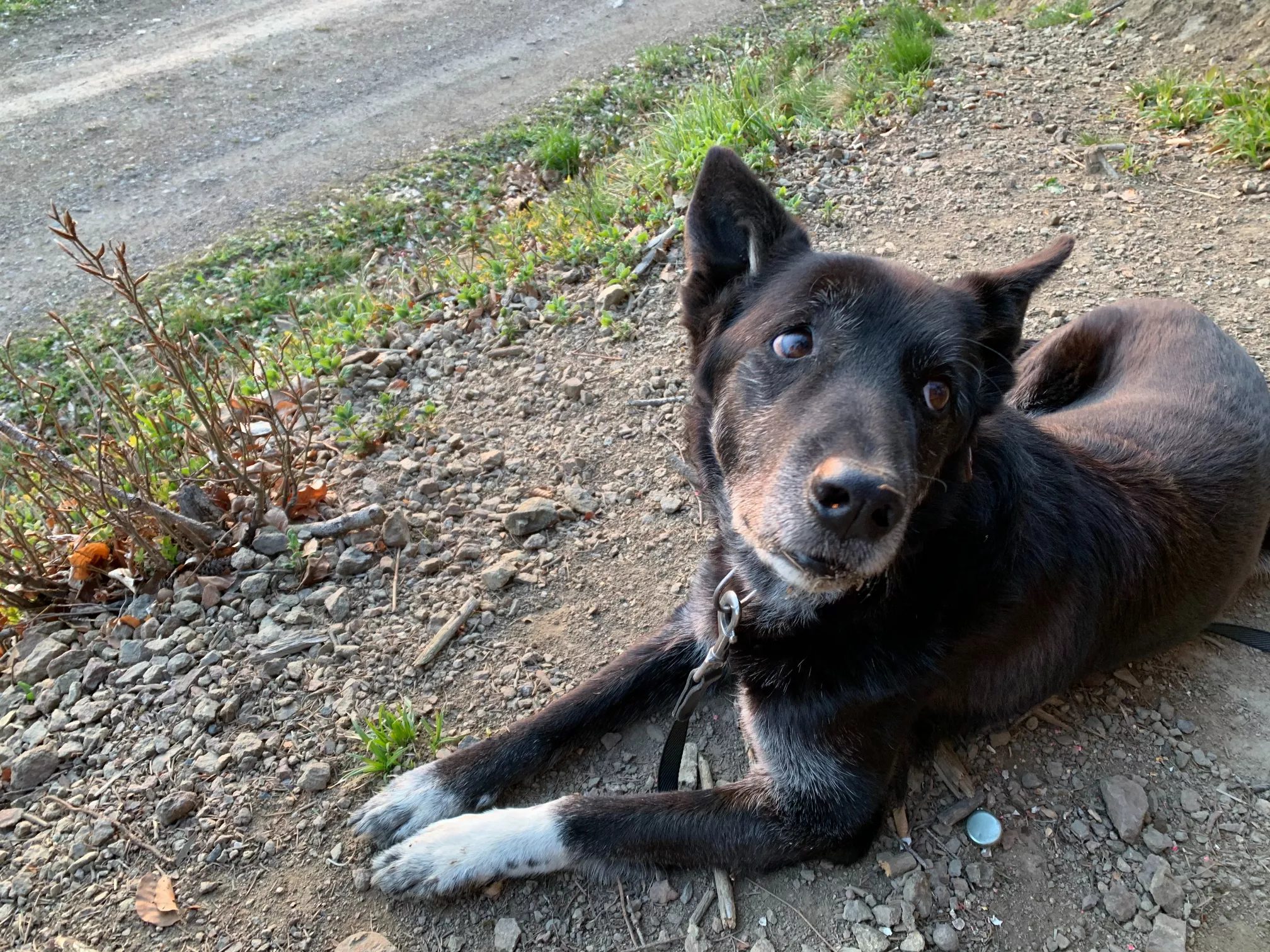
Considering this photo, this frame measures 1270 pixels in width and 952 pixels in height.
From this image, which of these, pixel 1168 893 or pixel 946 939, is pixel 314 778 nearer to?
pixel 946 939

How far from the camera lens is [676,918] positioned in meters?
2.66

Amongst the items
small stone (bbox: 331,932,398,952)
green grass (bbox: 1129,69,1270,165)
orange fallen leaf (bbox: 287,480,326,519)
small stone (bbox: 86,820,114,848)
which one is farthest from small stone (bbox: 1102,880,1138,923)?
green grass (bbox: 1129,69,1270,165)

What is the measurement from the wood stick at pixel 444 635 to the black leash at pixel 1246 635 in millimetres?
3127

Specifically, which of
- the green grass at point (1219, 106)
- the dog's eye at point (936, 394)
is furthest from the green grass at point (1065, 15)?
the dog's eye at point (936, 394)

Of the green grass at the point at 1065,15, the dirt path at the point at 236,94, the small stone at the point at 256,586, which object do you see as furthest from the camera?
the dirt path at the point at 236,94

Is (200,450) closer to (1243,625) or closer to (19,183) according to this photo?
(1243,625)

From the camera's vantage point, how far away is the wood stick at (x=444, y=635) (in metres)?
3.36

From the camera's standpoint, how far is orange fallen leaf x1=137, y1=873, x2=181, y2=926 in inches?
103

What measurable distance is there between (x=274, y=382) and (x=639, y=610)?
3.05 meters

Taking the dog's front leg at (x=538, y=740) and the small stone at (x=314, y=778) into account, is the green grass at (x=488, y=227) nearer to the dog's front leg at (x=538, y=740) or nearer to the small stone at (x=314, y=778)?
the small stone at (x=314, y=778)

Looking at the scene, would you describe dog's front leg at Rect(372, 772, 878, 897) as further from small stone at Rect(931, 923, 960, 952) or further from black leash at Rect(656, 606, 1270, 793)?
small stone at Rect(931, 923, 960, 952)

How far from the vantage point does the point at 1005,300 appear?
2.77m

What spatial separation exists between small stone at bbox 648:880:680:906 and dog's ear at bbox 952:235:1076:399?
203cm

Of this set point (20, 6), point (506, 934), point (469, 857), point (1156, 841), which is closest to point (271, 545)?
point (469, 857)
